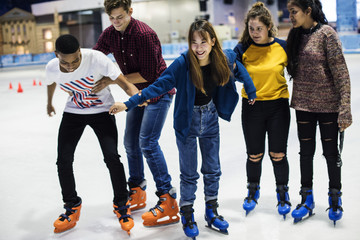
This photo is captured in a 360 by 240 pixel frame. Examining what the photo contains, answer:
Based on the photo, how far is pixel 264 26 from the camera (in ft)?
Answer: 7.72

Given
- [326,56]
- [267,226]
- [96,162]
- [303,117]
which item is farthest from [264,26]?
[96,162]

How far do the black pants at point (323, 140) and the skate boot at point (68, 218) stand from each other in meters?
1.42

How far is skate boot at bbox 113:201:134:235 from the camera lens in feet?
7.97

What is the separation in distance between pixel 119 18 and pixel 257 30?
81 cm

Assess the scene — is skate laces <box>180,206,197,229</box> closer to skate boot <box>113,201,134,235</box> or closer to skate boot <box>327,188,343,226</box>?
skate boot <box>113,201,134,235</box>

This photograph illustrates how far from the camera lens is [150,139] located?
2.55m

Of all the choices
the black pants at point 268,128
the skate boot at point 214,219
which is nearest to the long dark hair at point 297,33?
the black pants at point 268,128

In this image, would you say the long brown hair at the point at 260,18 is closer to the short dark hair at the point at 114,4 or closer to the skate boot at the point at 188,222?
the short dark hair at the point at 114,4

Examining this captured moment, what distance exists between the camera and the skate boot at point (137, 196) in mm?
2803

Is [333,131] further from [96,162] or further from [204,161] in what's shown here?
[96,162]

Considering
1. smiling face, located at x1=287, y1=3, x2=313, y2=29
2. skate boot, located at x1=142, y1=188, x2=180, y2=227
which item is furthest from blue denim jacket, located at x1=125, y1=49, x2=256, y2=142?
skate boot, located at x1=142, y1=188, x2=180, y2=227

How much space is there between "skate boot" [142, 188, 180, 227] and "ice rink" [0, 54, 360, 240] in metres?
0.04

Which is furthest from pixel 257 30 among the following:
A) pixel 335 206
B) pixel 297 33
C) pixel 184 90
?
pixel 335 206

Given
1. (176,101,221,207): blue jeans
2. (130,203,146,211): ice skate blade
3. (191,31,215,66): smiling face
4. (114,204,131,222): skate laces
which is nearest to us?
(191,31,215,66): smiling face
